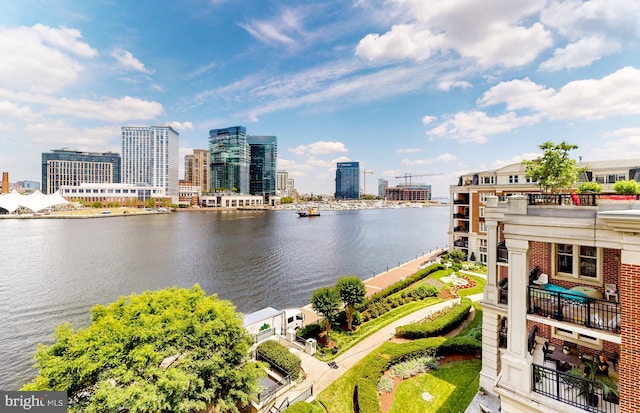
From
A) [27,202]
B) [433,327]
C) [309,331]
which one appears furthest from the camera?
[27,202]

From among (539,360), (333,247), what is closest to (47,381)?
(539,360)

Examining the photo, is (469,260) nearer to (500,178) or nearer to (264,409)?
(500,178)

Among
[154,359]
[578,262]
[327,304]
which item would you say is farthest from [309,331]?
[578,262]

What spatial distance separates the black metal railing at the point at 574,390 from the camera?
694 cm

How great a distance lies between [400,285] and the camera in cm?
3073

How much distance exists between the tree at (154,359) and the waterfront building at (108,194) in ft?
594

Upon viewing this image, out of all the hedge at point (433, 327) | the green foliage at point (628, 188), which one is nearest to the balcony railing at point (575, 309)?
the green foliage at point (628, 188)

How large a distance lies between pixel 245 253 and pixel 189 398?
1699 inches

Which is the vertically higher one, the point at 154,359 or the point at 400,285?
the point at 154,359

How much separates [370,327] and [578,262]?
15.4 m

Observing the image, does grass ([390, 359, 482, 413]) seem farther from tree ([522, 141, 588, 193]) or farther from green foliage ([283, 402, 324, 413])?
tree ([522, 141, 588, 193])

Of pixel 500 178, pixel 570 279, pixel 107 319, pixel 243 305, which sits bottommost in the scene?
pixel 243 305

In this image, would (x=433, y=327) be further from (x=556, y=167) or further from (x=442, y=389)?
(x=556, y=167)

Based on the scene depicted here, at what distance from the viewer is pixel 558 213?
304 inches
